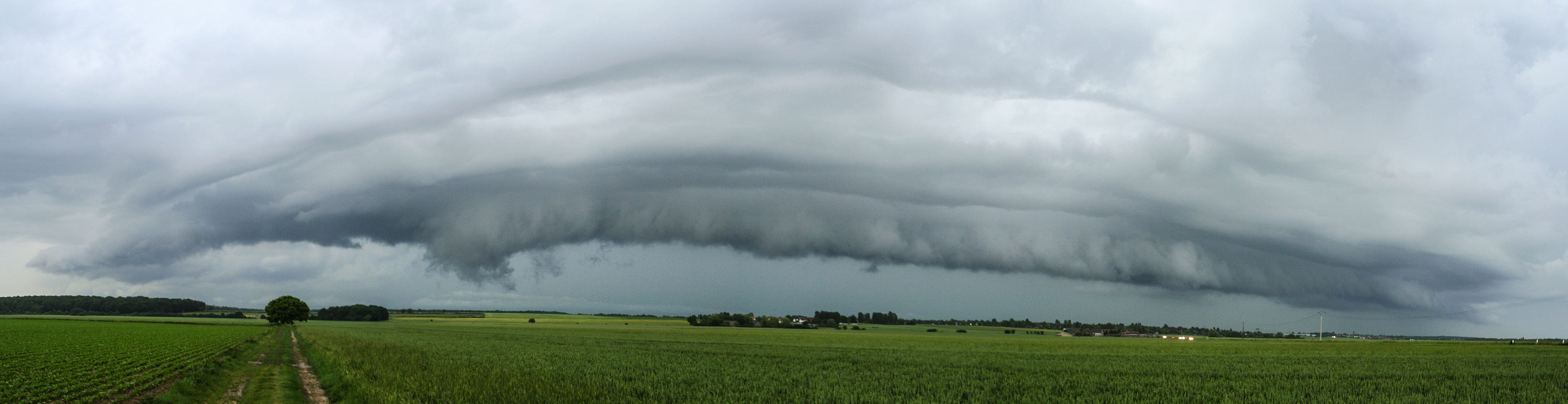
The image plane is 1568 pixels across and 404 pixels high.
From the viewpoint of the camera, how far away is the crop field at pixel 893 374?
94.5ft

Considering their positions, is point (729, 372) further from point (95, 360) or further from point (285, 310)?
point (285, 310)

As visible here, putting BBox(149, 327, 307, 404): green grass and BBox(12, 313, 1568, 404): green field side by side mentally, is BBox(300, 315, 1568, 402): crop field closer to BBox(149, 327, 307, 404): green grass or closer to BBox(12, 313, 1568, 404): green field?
BBox(12, 313, 1568, 404): green field

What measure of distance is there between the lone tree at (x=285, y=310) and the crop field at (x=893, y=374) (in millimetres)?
93136

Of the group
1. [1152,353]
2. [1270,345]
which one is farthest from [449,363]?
[1270,345]

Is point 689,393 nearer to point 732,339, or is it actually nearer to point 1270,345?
point 732,339

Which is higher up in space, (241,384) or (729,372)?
(729,372)

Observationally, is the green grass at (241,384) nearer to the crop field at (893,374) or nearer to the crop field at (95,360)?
the crop field at (95,360)

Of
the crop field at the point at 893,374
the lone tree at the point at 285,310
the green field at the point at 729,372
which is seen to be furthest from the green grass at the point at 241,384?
the lone tree at the point at 285,310

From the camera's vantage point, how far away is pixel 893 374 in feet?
126

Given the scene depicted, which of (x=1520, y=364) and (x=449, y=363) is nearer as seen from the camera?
(x=449, y=363)

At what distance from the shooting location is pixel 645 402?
25906 millimetres

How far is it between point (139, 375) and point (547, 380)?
60.2 feet

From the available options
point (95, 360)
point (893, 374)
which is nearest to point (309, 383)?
point (95, 360)

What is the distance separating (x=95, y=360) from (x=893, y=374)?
43.1 m
